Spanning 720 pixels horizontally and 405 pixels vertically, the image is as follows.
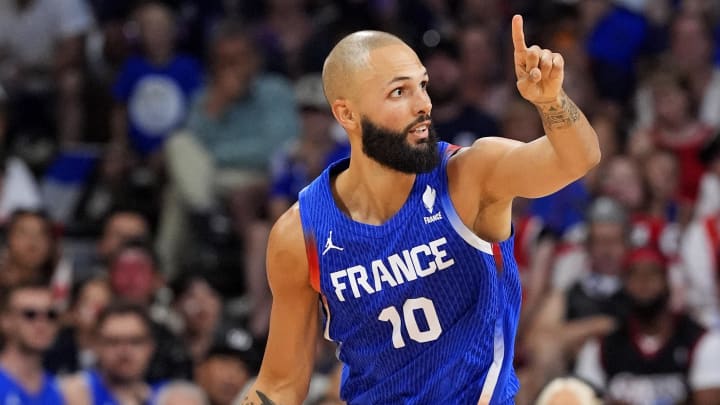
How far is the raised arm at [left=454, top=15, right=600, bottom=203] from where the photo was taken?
464cm

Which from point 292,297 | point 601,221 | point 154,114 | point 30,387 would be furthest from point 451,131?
point 292,297

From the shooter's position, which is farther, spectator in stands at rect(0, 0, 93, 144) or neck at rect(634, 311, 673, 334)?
spectator in stands at rect(0, 0, 93, 144)

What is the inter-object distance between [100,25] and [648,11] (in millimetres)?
5118

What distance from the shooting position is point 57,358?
9.98 m

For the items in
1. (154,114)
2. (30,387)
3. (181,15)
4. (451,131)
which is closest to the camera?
(30,387)

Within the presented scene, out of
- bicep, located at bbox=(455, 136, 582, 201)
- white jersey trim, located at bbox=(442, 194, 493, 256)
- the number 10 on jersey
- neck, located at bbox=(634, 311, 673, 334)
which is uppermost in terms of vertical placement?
bicep, located at bbox=(455, 136, 582, 201)

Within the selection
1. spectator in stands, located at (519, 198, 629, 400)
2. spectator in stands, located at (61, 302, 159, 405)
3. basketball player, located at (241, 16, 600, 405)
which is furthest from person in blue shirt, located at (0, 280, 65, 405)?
basketball player, located at (241, 16, 600, 405)

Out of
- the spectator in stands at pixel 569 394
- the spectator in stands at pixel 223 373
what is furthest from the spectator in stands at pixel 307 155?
the spectator in stands at pixel 569 394

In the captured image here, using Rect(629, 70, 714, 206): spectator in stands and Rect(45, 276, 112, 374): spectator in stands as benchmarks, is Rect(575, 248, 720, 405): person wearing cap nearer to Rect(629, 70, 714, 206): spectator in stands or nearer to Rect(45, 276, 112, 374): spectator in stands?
Rect(629, 70, 714, 206): spectator in stands

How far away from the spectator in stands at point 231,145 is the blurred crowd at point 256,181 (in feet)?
0.06

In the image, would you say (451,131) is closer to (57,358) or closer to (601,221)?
(601,221)

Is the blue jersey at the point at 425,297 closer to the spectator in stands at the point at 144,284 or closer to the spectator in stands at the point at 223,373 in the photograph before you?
the spectator in stands at the point at 223,373

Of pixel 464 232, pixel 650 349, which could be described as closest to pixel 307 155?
pixel 650 349

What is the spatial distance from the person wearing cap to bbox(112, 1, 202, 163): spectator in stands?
4422 mm
